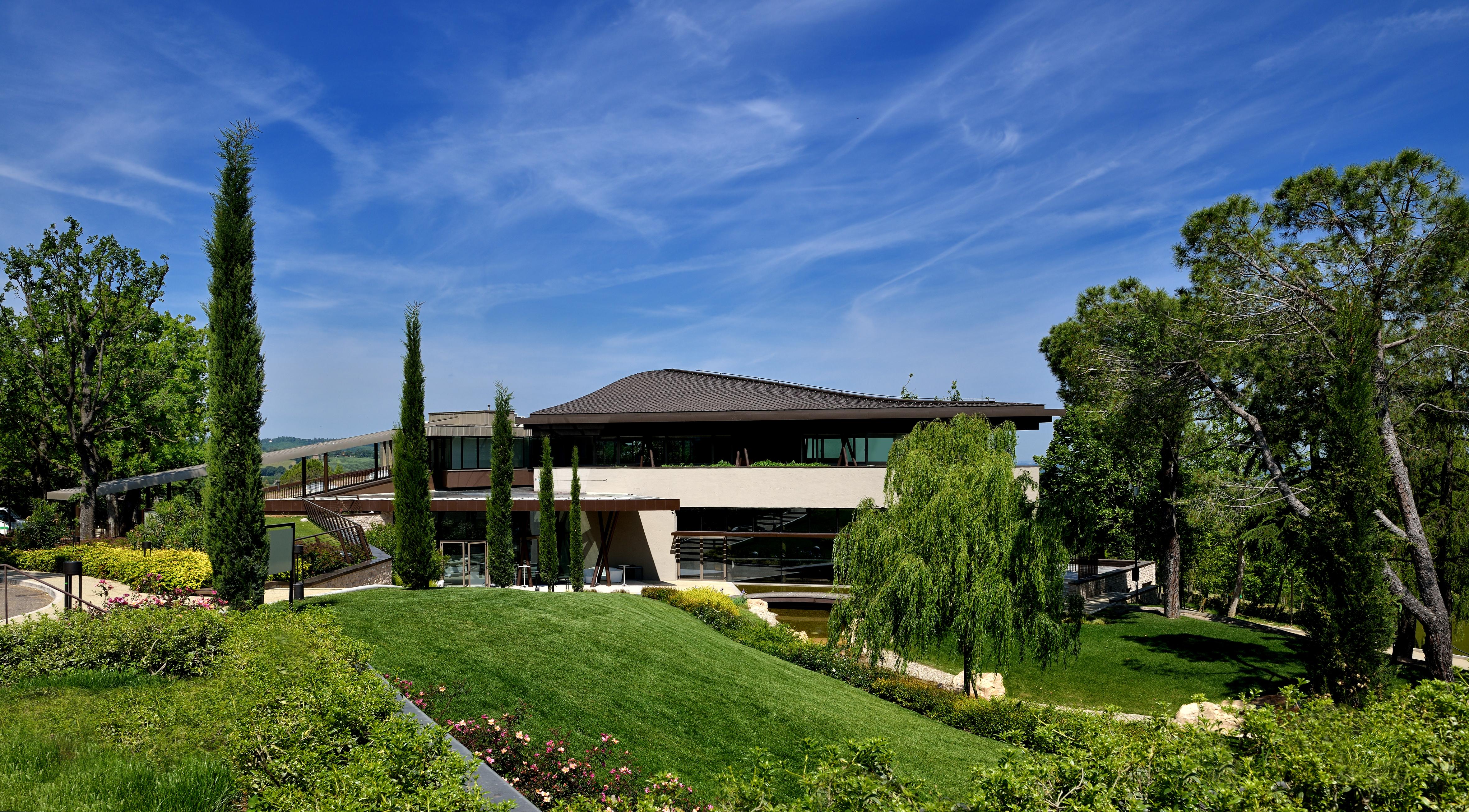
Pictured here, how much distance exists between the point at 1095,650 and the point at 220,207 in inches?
932

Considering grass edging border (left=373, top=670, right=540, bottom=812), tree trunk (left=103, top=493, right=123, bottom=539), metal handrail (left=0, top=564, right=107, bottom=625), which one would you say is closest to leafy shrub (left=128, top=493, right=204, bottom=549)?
metal handrail (left=0, top=564, right=107, bottom=625)

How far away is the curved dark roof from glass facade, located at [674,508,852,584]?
3.70 m

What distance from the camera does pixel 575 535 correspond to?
885 inches

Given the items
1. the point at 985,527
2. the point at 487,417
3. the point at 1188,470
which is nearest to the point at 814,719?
the point at 985,527

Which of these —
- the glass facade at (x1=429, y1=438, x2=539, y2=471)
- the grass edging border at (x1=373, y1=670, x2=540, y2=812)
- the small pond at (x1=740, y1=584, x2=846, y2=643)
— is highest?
the glass facade at (x1=429, y1=438, x2=539, y2=471)

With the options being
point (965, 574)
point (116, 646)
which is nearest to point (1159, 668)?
point (965, 574)

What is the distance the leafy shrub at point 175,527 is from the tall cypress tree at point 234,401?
988cm

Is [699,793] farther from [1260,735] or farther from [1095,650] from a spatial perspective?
[1095,650]

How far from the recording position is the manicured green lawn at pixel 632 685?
369 inches

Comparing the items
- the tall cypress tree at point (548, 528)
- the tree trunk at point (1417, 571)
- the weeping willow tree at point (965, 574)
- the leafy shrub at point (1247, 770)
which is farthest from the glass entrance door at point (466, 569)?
the tree trunk at point (1417, 571)

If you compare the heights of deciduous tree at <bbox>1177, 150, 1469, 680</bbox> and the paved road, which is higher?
deciduous tree at <bbox>1177, 150, 1469, 680</bbox>

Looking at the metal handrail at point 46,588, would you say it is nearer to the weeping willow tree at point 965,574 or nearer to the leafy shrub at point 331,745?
the leafy shrub at point 331,745

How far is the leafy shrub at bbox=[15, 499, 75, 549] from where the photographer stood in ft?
85.4

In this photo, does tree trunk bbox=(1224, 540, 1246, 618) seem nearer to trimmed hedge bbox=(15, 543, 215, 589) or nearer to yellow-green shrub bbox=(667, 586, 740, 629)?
yellow-green shrub bbox=(667, 586, 740, 629)
